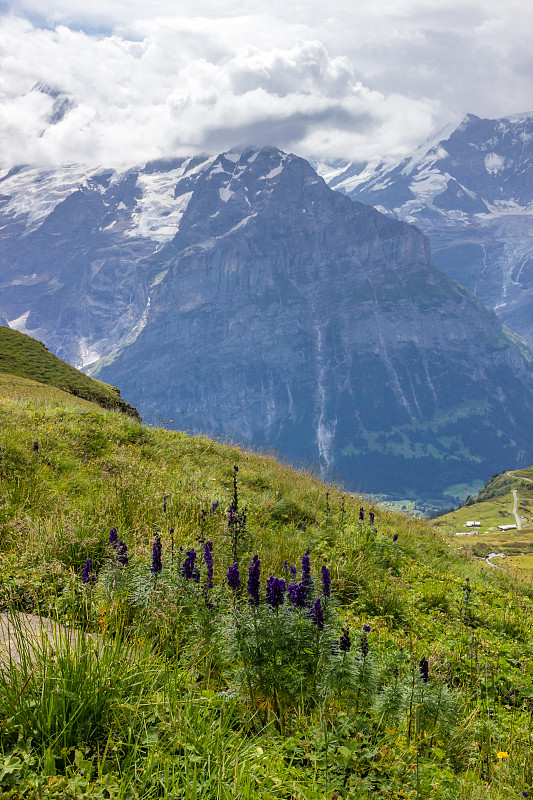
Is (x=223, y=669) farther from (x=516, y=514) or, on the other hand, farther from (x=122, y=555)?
(x=516, y=514)

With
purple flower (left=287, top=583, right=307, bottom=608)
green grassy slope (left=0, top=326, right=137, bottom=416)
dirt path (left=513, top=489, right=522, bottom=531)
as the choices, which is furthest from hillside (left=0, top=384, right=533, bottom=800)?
dirt path (left=513, top=489, right=522, bottom=531)

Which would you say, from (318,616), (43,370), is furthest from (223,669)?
(43,370)

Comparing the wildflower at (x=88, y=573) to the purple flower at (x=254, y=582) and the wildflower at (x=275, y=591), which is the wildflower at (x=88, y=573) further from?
the wildflower at (x=275, y=591)

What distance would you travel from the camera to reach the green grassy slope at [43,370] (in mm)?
26716

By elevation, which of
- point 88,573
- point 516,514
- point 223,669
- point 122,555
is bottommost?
point 516,514

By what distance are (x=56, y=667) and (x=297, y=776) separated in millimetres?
1724

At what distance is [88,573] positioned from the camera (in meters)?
4.66

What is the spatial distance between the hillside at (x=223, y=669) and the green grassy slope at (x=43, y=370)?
19026 millimetres

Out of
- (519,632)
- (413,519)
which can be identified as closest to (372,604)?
(519,632)

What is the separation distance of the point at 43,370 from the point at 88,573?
2772 cm

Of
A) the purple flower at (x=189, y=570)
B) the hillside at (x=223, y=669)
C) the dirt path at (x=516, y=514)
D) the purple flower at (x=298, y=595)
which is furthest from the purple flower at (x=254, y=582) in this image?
the dirt path at (x=516, y=514)

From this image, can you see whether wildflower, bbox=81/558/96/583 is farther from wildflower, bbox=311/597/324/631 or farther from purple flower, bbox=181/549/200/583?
wildflower, bbox=311/597/324/631

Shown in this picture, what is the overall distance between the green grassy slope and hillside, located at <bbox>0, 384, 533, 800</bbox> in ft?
62.4

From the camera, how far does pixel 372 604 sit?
7152mm
